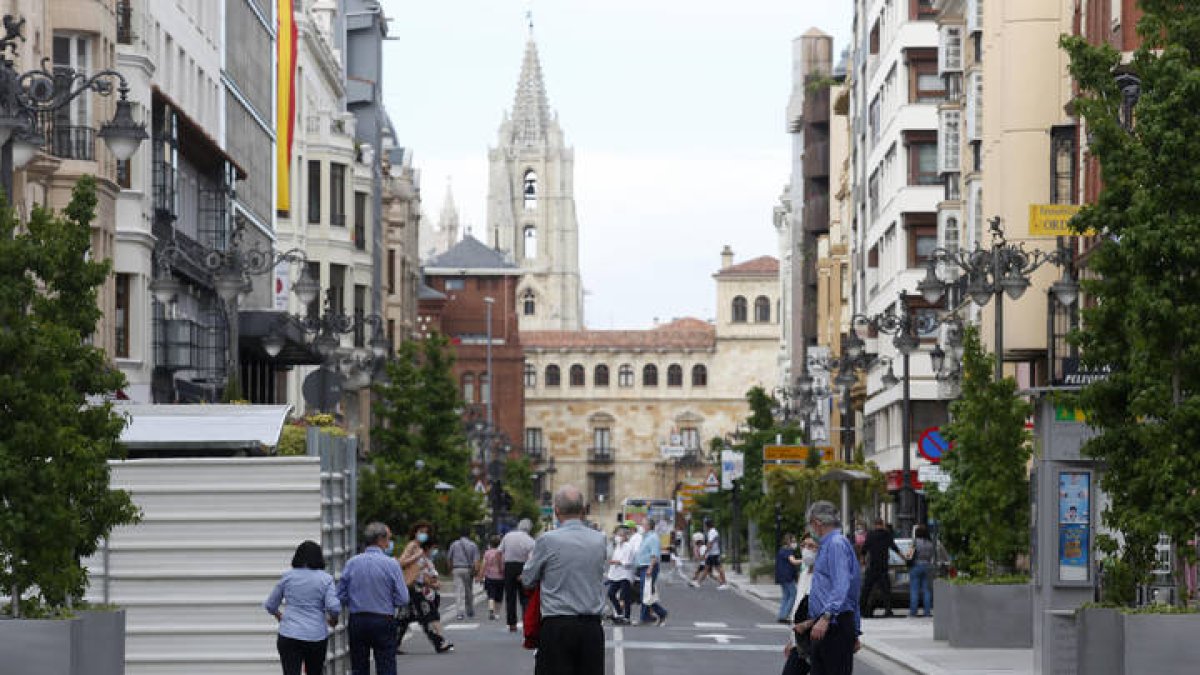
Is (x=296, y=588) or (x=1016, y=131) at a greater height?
(x=1016, y=131)

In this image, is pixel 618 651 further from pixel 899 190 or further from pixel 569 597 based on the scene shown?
pixel 899 190

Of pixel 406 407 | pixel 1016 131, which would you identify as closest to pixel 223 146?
pixel 406 407

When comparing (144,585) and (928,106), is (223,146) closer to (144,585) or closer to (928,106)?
(928,106)

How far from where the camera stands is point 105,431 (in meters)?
19.8

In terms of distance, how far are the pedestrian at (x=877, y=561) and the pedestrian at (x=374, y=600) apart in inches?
957

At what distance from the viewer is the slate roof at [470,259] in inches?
7347

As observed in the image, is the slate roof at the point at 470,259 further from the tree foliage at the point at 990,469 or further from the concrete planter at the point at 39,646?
the concrete planter at the point at 39,646

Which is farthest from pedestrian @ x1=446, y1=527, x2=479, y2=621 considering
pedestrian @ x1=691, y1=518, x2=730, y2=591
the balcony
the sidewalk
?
pedestrian @ x1=691, y1=518, x2=730, y2=591

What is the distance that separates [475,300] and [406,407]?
4306 inches

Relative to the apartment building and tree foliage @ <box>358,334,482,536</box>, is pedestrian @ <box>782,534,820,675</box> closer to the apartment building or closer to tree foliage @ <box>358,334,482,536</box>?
tree foliage @ <box>358,334,482,536</box>

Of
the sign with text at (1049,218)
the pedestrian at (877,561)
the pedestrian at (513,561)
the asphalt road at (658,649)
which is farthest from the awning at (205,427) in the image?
the pedestrian at (877,561)

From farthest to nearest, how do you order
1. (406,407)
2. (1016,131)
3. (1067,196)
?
(406,407) → (1016,131) → (1067,196)

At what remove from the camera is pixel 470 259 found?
7402 inches

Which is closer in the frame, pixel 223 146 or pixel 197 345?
pixel 197 345
